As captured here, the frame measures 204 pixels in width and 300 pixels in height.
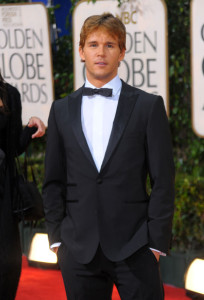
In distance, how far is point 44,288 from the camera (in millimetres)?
4457

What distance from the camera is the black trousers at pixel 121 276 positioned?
6.90 feet

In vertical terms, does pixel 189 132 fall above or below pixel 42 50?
below

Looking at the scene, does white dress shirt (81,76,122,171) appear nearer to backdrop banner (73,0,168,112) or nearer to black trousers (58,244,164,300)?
black trousers (58,244,164,300)

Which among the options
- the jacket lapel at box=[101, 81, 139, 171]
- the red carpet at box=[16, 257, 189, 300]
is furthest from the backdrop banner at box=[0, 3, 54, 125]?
the jacket lapel at box=[101, 81, 139, 171]

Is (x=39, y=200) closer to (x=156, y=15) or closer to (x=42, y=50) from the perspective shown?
(x=156, y=15)

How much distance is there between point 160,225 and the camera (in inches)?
83.3

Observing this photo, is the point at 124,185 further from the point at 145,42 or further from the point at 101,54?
the point at 145,42

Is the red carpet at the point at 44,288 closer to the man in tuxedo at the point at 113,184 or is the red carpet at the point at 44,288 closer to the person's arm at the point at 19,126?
the person's arm at the point at 19,126

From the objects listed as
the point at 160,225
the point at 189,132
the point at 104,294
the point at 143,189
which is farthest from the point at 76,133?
the point at 189,132

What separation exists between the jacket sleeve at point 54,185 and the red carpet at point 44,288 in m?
2.02

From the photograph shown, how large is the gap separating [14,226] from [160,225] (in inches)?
41.7

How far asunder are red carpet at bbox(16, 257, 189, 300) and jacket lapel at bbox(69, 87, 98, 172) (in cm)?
224

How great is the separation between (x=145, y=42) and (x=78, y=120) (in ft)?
7.22

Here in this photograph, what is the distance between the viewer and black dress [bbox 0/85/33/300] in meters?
2.89
